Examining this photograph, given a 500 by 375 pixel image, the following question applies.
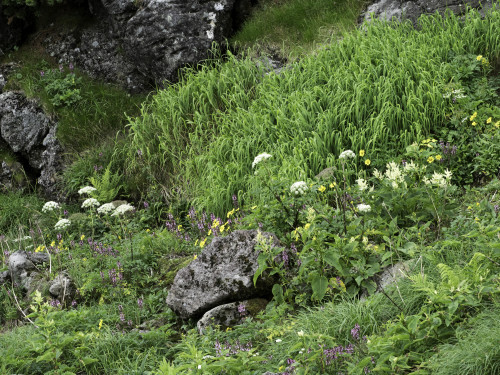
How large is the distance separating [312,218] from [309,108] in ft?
10.3

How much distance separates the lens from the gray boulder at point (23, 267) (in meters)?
5.56

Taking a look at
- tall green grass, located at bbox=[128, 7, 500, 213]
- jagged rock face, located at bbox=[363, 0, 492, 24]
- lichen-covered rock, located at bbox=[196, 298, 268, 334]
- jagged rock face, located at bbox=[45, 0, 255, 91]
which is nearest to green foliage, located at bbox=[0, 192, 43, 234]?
tall green grass, located at bbox=[128, 7, 500, 213]

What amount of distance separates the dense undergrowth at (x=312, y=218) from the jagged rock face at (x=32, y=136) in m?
0.61

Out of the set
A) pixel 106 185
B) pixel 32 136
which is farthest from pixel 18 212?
pixel 106 185

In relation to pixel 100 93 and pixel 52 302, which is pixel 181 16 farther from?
pixel 52 302

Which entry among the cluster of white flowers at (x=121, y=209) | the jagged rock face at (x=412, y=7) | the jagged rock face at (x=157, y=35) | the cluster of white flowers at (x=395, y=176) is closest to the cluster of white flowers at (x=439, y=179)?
the cluster of white flowers at (x=395, y=176)

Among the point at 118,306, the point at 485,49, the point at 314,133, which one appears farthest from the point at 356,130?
the point at 118,306

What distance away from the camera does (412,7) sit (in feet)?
25.3

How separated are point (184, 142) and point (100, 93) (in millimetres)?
2566

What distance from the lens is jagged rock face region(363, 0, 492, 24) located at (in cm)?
736

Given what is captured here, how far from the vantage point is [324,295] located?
3791 millimetres

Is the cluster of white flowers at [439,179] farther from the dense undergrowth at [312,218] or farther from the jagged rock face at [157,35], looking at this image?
the jagged rock face at [157,35]

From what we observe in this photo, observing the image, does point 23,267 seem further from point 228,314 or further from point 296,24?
point 296,24

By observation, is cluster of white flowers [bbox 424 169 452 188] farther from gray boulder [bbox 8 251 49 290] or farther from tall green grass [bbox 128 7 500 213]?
gray boulder [bbox 8 251 49 290]
